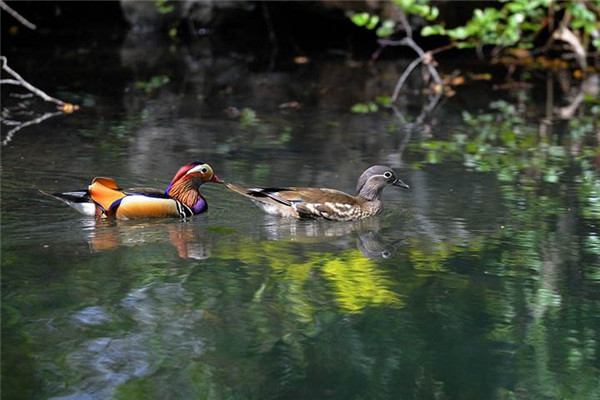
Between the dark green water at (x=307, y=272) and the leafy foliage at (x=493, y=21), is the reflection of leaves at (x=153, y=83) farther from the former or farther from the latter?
the leafy foliage at (x=493, y=21)

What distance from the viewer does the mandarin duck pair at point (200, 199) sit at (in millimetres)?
7781

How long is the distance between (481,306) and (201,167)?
9.37ft

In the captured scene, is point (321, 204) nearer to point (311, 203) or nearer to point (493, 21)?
point (311, 203)

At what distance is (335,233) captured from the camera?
25.9ft

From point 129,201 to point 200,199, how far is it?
66cm

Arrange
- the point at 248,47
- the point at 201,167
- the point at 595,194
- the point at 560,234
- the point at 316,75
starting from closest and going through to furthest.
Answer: the point at 560,234 → the point at 201,167 → the point at 595,194 → the point at 316,75 → the point at 248,47

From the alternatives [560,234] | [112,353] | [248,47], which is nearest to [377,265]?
[560,234]

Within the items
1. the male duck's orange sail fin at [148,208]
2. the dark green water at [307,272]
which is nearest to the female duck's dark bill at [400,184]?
the dark green water at [307,272]

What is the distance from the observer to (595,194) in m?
9.00

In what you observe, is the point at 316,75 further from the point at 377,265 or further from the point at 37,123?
the point at 377,265

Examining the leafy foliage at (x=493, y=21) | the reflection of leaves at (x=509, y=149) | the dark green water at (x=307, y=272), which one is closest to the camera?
the dark green water at (x=307, y=272)

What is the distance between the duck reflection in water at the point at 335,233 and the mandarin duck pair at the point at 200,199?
0.08m

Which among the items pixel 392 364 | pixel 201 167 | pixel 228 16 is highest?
pixel 228 16

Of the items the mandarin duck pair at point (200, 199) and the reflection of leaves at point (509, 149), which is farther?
the reflection of leaves at point (509, 149)
